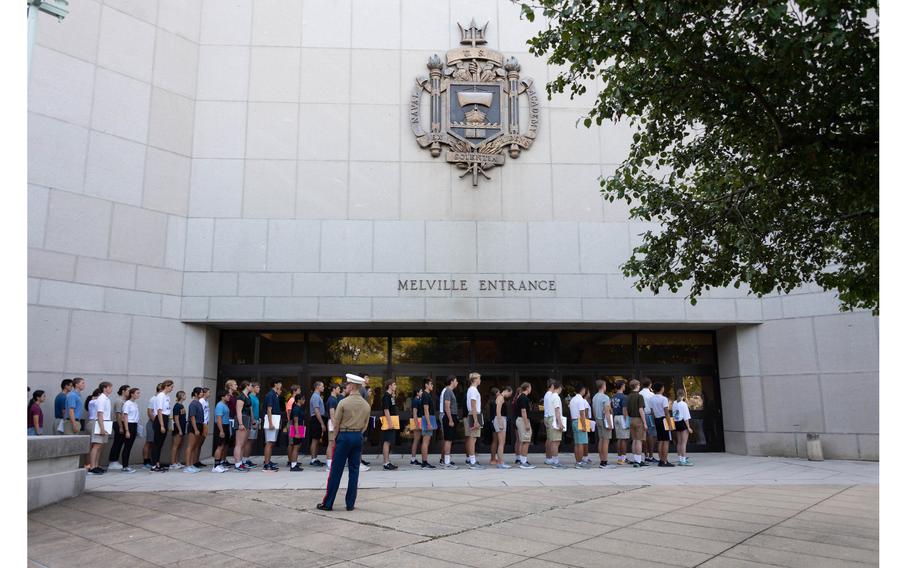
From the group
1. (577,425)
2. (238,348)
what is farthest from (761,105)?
(238,348)

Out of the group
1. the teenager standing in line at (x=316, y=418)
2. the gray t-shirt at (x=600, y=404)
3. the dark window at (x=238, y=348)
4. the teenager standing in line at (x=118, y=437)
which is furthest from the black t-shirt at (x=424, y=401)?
the teenager standing in line at (x=118, y=437)

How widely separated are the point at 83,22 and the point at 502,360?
13388mm

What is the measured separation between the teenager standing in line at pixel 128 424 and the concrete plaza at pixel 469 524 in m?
1.90

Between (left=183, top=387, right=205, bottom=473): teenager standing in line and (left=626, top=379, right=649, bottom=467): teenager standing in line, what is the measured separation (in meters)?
9.18

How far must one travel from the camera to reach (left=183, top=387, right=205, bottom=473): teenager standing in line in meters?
12.4

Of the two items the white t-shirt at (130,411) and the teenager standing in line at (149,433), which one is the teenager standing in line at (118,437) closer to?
the white t-shirt at (130,411)

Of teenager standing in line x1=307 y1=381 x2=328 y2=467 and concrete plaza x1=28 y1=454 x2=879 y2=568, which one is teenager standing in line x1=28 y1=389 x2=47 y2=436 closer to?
concrete plaza x1=28 y1=454 x2=879 y2=568

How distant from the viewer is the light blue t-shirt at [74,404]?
39.4ft

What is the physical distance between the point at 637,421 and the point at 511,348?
4.30 meters

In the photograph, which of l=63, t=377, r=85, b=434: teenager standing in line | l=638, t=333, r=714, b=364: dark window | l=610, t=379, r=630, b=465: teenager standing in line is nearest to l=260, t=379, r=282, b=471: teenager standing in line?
l=63, t=377, r=85, b=434: teenager standing in line

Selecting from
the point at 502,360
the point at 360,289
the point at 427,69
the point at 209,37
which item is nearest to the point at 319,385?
the point at 360,289
